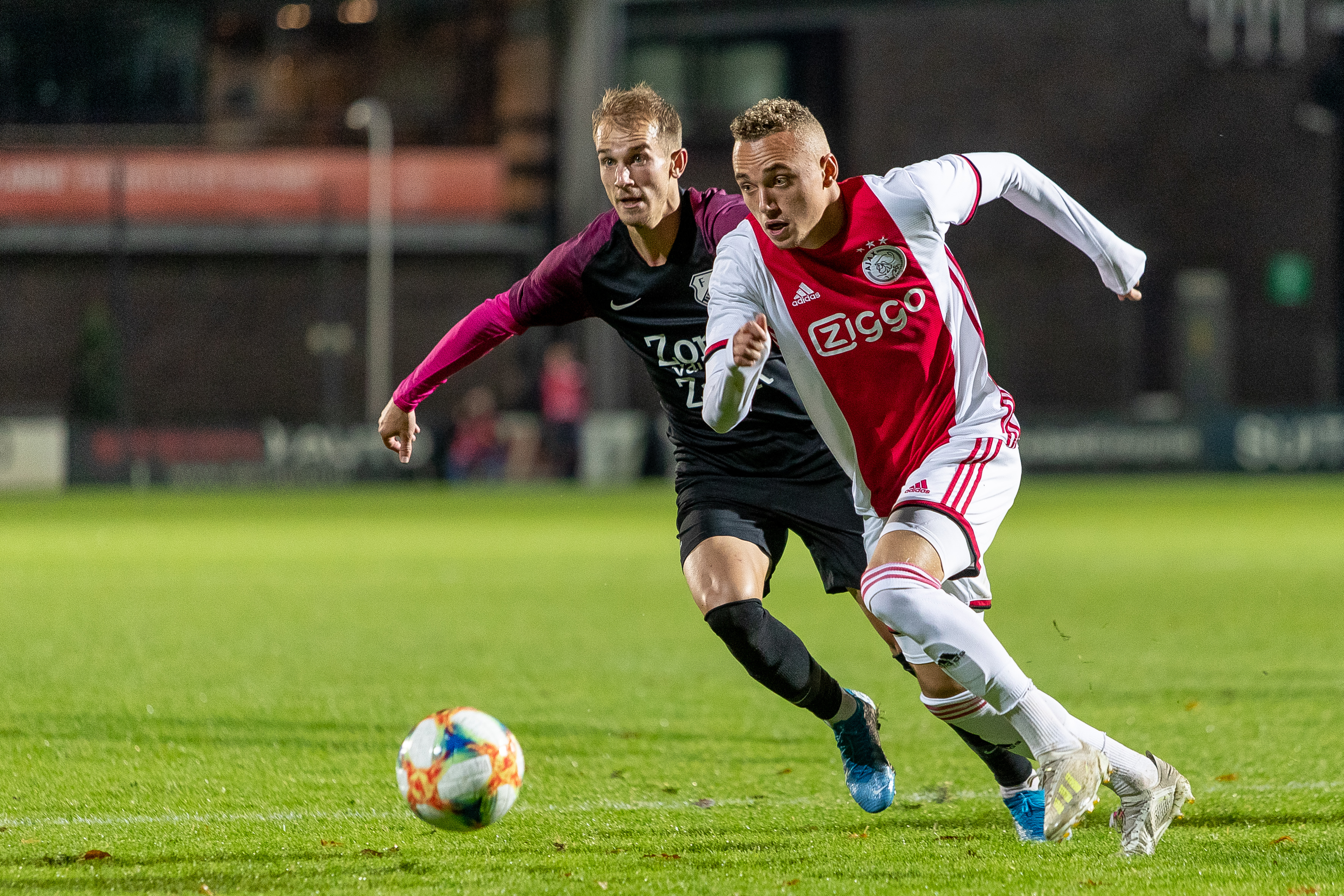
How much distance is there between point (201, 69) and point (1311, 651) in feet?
103

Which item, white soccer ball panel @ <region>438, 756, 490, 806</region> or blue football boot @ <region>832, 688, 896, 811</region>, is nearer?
white soccer ball panel @ <region>438, 756, 490, 806</region>

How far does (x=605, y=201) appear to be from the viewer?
30844 millimetres

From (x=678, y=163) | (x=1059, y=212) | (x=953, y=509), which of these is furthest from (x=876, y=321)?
(x=678, y=163)

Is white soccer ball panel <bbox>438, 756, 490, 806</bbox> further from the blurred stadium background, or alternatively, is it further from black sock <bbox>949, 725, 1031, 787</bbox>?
the blurred stadium background

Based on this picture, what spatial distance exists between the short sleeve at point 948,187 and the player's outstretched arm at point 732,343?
51cm

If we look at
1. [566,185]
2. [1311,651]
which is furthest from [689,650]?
[566,185]

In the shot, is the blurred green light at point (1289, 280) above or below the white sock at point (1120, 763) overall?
above

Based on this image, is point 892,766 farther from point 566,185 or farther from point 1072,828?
point 566,185

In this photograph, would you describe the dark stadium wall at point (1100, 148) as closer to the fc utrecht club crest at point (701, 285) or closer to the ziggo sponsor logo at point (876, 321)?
the fc utrecht club crest at point (701, 285)

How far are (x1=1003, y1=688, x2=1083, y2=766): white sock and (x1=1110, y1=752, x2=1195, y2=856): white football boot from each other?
284 mm

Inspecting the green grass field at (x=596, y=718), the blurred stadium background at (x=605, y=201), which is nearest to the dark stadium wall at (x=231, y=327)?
the blurred stadium background at (x=605, y=201)

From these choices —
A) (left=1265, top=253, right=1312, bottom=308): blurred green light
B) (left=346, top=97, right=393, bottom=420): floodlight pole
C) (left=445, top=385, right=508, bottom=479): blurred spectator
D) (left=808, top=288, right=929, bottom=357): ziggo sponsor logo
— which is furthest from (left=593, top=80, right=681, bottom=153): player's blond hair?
(left=1265, top=253, right=1312, bottom=308): blurred green light

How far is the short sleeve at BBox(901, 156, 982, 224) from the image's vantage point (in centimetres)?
441

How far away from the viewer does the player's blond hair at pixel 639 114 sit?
4.92 metres
